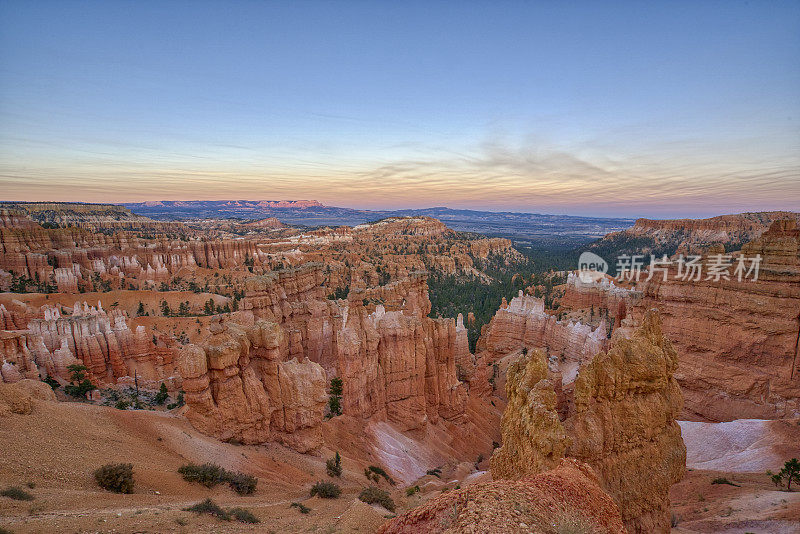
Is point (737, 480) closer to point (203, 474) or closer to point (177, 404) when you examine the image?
point (203, 474)

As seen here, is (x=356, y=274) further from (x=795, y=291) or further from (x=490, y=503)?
(x=490, y=503)

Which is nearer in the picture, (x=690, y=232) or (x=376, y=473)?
(x=376, y=473)

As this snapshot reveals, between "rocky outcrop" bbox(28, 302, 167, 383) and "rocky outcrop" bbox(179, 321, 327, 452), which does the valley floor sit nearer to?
"rocky outcrop" bbox(179, 321, 327, 452)

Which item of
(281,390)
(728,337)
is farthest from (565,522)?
(728,337)

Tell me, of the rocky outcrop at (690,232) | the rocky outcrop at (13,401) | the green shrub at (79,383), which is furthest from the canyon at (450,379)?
the rocky outcrop at (690,232)

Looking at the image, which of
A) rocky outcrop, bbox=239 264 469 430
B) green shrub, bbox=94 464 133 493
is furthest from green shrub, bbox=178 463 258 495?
rocky outcrop, bbox=239 264 469 430

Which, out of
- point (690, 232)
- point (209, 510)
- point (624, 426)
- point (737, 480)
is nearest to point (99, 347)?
point (209, 510)
